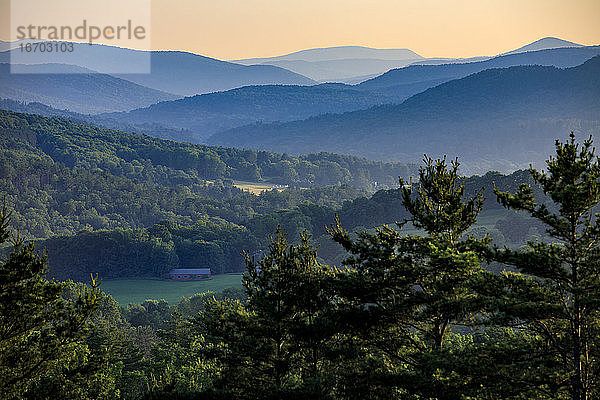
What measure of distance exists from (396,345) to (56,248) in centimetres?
9525

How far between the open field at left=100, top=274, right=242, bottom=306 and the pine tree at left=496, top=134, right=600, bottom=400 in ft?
210

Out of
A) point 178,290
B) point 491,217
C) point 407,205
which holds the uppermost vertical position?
point 407,205

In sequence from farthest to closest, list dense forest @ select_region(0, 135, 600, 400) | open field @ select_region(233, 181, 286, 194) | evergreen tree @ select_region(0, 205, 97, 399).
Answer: open field @ select_region(233, 181, 286, 194), evergreen tree @ select_region(0, 205, 97, 399), dense forest @ select_region(0, 135, 600, 400)

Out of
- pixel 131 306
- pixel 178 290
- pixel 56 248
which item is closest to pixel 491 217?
pixel 178 290

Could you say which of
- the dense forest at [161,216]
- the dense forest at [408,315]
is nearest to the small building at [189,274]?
the dense forest at [161,216]

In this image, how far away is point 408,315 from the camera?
14.2 meters

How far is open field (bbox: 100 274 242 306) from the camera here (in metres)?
77.7

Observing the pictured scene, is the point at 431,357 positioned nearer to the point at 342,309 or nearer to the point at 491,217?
the point at 342,309

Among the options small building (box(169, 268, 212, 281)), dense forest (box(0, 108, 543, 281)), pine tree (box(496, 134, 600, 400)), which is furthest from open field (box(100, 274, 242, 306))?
pine tree (box(496, 134, 600, 400))

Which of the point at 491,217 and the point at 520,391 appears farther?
the point at 491,217

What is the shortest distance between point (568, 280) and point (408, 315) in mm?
3711

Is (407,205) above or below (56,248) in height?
above

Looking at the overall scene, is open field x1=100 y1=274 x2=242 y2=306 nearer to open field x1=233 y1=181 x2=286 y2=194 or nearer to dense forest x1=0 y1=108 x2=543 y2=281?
dense forest x1=0 y1=108 x2=543 y2=281

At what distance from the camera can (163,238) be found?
10569cm
